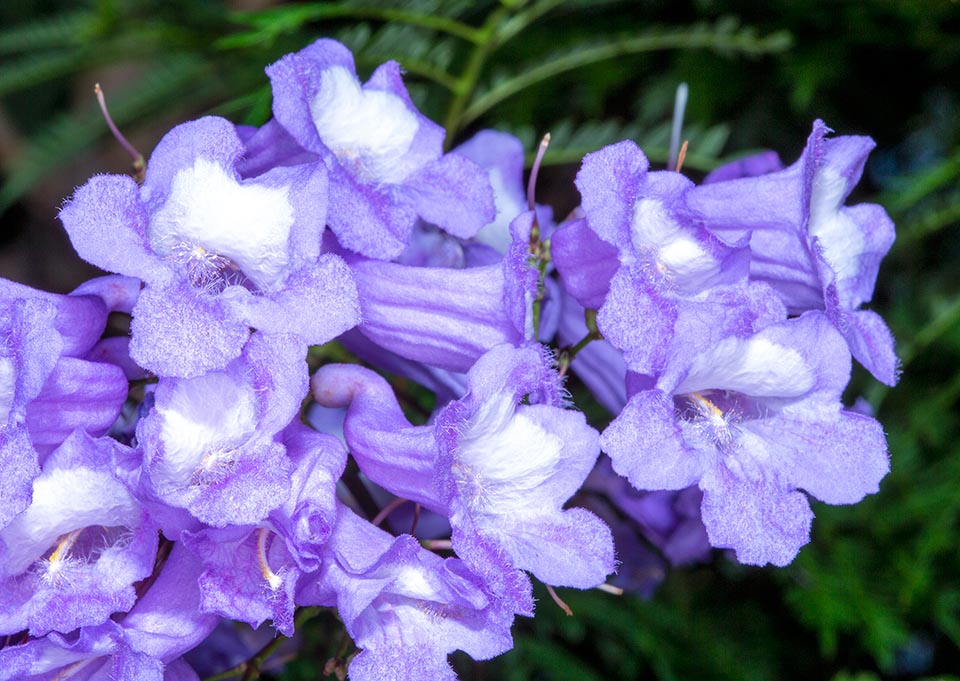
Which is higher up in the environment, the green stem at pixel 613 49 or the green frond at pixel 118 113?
the green stem at pixel 613 49

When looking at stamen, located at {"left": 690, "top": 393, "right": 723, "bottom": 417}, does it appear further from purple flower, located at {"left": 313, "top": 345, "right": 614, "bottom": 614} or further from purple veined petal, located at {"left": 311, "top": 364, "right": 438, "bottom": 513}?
purple veined petal, located at {"left": 311, "top": 364, "right": 438, "bottom": 513}

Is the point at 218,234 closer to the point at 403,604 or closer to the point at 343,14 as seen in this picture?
the point at 403,604

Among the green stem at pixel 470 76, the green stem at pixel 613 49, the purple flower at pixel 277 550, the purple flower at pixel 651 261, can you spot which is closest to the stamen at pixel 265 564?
the purple flower at pixel 277 550

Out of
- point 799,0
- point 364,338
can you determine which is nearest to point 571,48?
point 799,0

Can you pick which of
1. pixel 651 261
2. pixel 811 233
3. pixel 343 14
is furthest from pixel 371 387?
pixel 343 14

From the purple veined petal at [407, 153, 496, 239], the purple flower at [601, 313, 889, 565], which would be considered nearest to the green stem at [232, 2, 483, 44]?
the purple veined petal at [407, 153, 496, 239]

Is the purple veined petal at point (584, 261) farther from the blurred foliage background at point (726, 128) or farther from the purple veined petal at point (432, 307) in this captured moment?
the blurred foliage background at point (726, 128)
